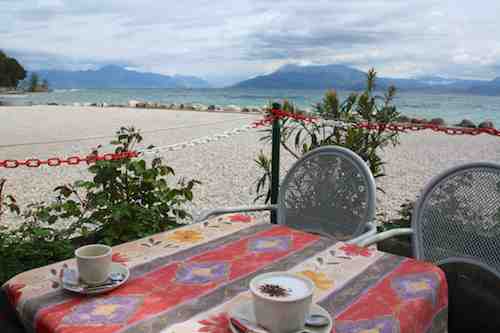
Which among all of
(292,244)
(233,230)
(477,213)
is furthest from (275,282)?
(477,213)

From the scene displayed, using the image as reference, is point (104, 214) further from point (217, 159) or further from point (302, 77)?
point (302, 77)

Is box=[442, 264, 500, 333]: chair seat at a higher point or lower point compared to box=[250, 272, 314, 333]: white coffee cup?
lower

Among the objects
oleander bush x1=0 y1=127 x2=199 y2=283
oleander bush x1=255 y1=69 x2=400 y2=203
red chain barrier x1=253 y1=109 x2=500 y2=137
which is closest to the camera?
oleander bush x1=0 y1=127 x2=199 y2=283

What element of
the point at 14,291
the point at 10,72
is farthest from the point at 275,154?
the point at 10,72

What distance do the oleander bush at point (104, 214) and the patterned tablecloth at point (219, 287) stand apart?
39.1 inches

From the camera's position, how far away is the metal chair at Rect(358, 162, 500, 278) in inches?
61.4

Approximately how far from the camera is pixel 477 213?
1.61m

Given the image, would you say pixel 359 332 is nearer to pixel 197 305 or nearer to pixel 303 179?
pixel 197 305

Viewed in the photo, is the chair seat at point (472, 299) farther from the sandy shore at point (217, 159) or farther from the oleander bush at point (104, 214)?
the sandy shore at point (217, 159)

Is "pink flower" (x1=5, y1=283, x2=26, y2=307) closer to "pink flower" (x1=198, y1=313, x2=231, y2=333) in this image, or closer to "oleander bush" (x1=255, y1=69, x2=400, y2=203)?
"pink flower" (x1=198, y1=313, x2=231, y2=333)

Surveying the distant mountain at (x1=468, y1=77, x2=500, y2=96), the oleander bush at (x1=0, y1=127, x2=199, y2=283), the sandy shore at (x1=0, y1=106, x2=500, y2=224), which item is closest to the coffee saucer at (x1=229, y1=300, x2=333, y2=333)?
the oleander bush at (x1=0, y1=127, x2=199, y2=283)

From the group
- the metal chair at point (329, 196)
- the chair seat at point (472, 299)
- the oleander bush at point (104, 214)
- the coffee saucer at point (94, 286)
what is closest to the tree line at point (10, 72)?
the oleander bush at point (104, 214)

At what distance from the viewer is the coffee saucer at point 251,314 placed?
2.75 ft

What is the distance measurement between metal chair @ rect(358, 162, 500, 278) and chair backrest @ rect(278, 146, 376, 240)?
22 centimetres
